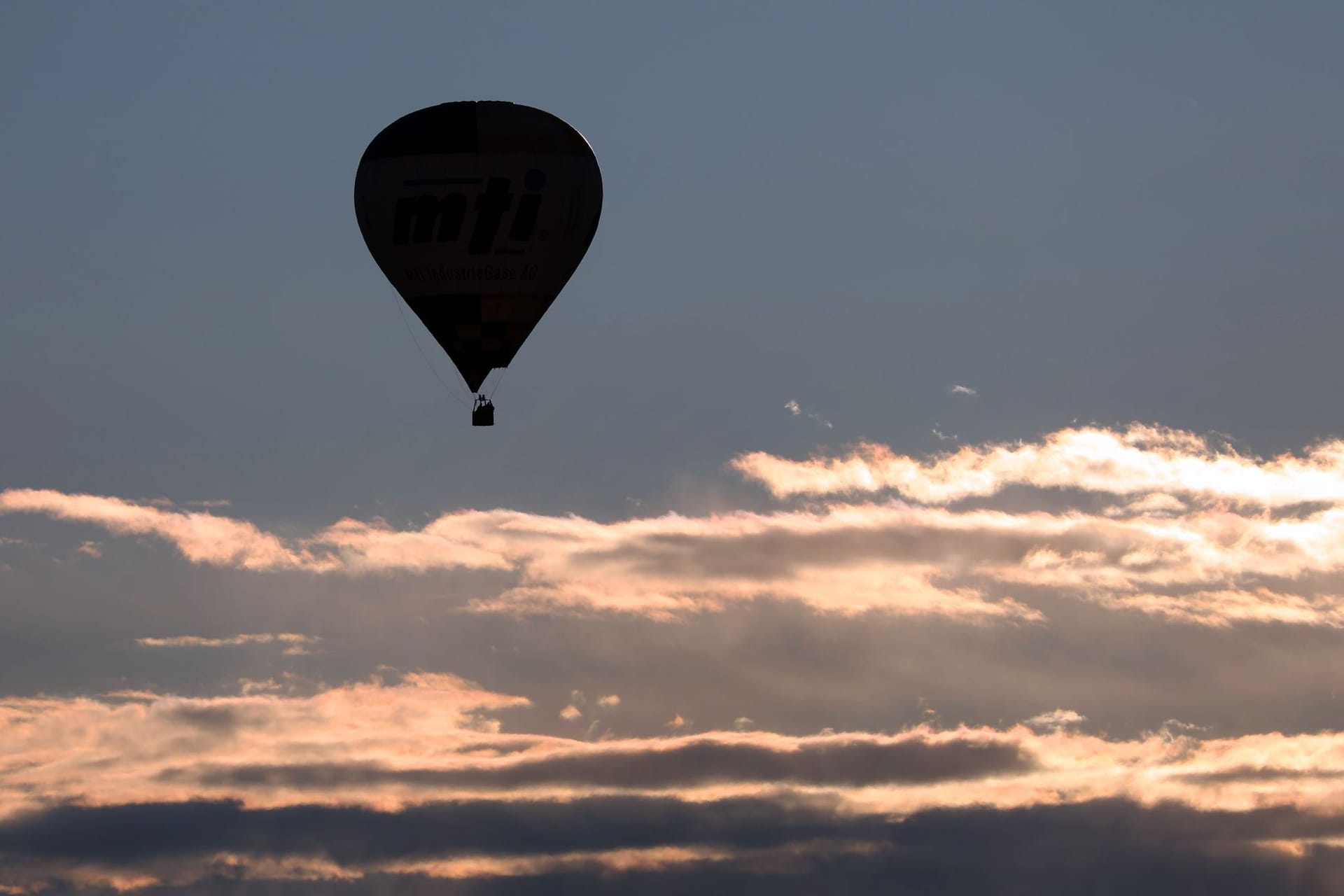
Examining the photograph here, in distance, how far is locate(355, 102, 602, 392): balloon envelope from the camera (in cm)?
17638

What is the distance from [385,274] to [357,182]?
14.2 ft

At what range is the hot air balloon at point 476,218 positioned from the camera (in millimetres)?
176375

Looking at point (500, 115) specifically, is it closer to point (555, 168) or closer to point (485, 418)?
point (555, 168)

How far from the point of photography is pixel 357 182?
179 meters

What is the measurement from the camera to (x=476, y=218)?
17625 centimetres

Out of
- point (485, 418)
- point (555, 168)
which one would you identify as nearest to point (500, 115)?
point (555, 168)

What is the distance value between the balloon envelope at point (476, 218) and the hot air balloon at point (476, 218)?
44 mm

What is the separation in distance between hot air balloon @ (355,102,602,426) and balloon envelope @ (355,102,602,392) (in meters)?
0.04

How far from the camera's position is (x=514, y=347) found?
17800 centimetres

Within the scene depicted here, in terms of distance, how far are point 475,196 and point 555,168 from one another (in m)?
3.98

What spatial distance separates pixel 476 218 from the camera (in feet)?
578

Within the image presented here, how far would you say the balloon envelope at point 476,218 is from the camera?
176m

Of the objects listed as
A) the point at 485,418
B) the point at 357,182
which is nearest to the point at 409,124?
the point at 357,182

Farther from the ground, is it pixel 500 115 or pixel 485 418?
pixel 500 115
